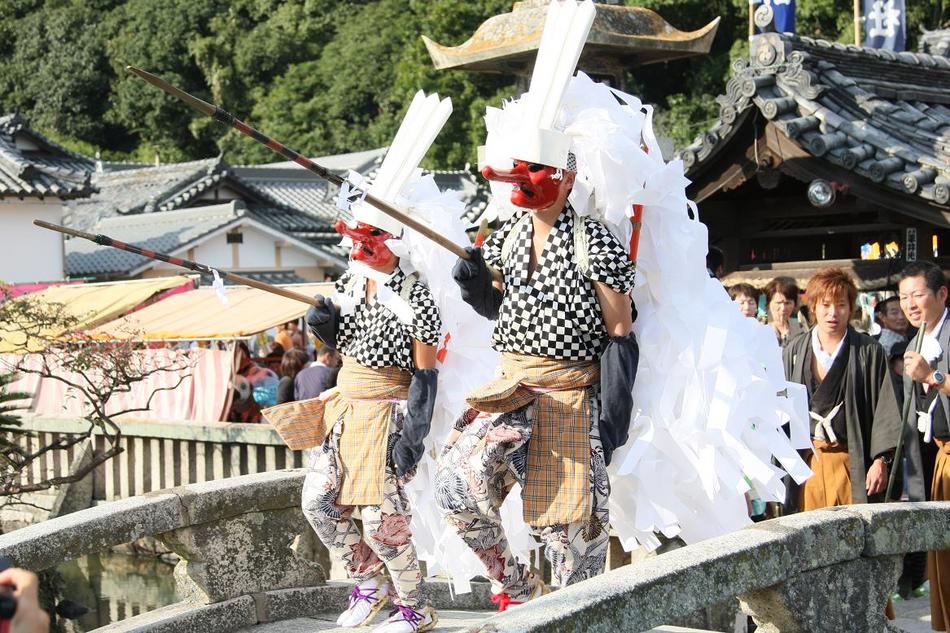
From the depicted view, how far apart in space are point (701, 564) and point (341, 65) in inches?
1502

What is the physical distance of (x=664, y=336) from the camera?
15.1 feet

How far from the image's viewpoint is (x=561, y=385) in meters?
4.52

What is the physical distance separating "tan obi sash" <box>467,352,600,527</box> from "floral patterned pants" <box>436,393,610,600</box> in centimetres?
5

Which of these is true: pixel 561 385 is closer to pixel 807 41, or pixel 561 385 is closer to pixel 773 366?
pixel 773 366

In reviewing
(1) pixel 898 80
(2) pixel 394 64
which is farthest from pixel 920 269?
(2) pixel 394 64

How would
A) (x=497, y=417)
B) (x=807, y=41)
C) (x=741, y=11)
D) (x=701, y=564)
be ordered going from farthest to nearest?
(x=741, y=11) < (x=807, y=41) < (x=497, y=417) < (x=701, y=564)

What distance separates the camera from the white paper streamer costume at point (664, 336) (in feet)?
14.7

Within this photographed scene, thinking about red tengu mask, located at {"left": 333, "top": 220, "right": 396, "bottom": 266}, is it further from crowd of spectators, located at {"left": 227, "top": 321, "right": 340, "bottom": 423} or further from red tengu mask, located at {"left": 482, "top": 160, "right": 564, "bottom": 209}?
crowd of spectators, located at {"left": 227, "top": 321, "right": 340, "bottom": 423}

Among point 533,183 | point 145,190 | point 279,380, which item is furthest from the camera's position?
point 145,190

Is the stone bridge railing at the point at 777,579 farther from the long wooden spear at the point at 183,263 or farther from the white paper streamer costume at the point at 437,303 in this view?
the long wooden spear at the point at 183,263

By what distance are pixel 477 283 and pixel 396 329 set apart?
71 centimetres

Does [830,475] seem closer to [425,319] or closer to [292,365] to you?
[425,319]

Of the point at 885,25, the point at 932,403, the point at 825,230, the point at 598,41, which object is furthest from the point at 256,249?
the point at 932,403

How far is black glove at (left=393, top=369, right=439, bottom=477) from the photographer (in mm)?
4945
